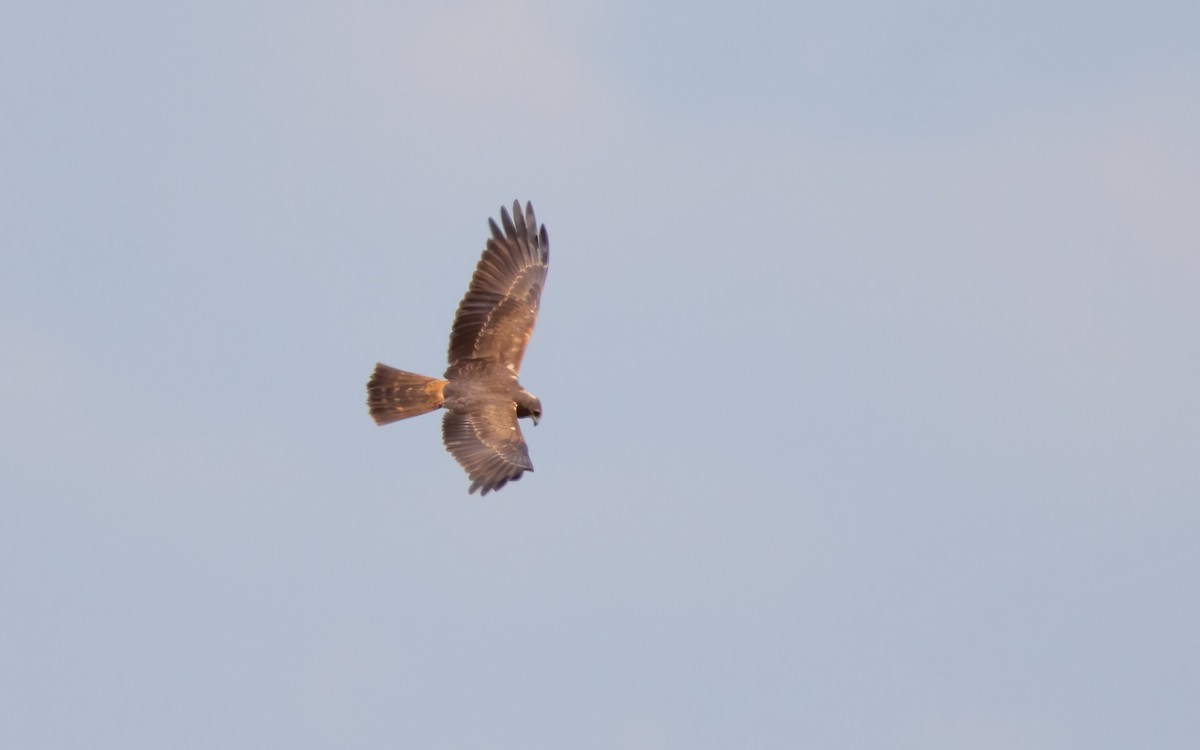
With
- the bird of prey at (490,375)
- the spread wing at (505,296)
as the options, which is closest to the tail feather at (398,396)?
the bird of prey at (490,375)

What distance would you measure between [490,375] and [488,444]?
1186mm

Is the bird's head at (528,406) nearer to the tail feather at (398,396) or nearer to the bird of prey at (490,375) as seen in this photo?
the bird of prey at (490,375)

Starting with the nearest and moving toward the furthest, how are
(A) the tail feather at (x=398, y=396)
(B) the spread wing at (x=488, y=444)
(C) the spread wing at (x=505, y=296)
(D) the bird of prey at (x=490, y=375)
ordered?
(B) the spread wing at (x=488, y=444)
(D) the bird of prey at (x=490, y=375)
(A) the tail feather at (x=398, y=396)
(C) the spread wing at (x=505, y=296)

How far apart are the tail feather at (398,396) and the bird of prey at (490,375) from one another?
1 cm

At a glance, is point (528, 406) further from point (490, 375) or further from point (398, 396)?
point (398, 396)

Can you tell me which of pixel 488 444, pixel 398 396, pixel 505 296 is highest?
pixel 505 296

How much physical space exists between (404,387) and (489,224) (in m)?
2.48

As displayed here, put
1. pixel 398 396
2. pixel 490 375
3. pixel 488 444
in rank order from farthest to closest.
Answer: pixel 490 375 → pixel 398 396 → pixel 488 444

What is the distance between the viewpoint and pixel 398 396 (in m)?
19.2

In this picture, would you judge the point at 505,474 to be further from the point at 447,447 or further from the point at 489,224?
the point at 489,224

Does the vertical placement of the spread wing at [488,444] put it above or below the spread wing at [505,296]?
below

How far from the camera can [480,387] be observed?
1942 centimetres

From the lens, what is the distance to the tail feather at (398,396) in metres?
19.2

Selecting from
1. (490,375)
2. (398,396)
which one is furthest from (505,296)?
(398,396)
